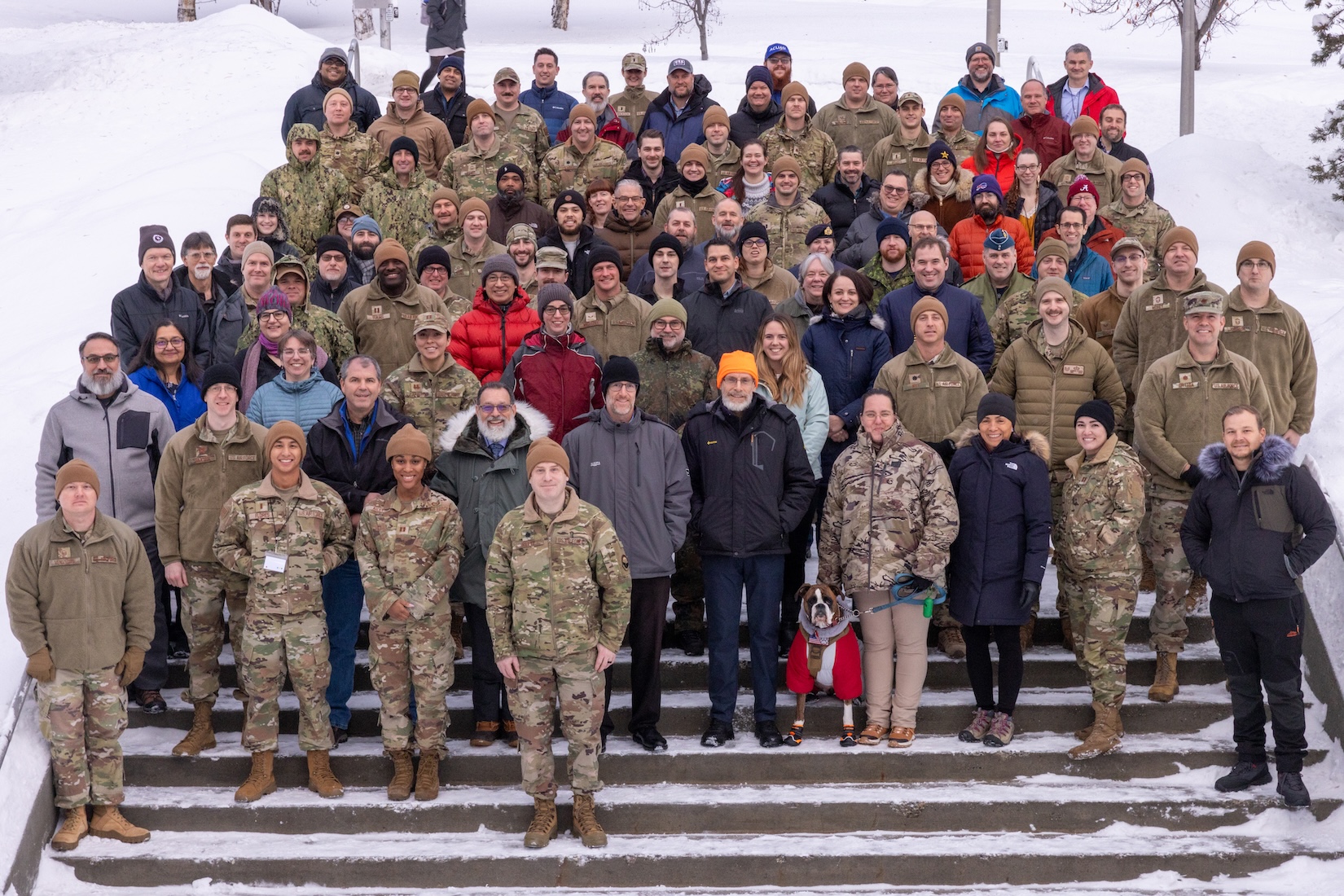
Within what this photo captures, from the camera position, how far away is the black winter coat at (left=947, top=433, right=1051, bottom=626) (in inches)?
290

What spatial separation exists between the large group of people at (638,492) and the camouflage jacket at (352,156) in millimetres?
2202

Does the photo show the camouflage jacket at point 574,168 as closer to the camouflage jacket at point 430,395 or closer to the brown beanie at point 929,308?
the camouflage jacket at point 430,395

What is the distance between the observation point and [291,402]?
797 centimetres

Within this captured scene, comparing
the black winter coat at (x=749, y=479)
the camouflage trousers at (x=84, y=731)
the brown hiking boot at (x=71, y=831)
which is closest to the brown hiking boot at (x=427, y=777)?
the camouflage trousers at (x=84, y=731)

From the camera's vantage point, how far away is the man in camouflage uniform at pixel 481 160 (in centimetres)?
1152

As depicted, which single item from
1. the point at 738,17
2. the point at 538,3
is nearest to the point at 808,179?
the point at 738,17

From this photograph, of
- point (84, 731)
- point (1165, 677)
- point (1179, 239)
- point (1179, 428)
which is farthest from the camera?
point (1179, 239)

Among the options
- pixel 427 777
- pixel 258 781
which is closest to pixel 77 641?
pixel 258 781

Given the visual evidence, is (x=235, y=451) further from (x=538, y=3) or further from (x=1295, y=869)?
(x=538, y=3)

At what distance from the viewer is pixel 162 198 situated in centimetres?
1364

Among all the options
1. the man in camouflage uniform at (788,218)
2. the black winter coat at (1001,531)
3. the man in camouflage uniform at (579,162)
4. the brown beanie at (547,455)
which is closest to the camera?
the brown beanie at (547,455)

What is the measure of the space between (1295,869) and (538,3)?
3445 cm

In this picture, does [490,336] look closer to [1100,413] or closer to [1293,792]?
[1100,413]

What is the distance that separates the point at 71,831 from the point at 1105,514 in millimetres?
5733
